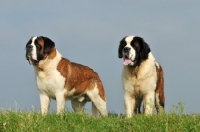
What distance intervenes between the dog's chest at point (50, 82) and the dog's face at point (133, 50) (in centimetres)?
158

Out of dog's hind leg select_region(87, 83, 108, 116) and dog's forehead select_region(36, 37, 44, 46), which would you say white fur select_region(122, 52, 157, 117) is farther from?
dog's forehead select_region(36, 37, 44, 46)

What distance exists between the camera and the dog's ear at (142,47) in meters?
10.3

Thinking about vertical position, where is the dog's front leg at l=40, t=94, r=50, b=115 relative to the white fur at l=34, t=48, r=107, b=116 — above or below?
below

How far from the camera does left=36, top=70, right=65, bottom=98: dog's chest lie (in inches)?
425

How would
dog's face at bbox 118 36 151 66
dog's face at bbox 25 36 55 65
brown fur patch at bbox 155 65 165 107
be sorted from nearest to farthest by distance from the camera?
1. dog's face at bbox 118 36 151 66
2. dog's face at bbox 25 36 55 65
3. brown fur patch at bbox 155 65 165 107

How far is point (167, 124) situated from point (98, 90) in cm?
463

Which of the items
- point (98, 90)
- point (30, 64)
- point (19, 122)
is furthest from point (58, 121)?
point (98, 90)

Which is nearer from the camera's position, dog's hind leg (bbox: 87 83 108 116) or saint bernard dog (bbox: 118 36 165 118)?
saint bernard dog (bbox: 118 36 165 118)

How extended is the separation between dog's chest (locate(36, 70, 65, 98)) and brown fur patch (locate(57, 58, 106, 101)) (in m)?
0.18

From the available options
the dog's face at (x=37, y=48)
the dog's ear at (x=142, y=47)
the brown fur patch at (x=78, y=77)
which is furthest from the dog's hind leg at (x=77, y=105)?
the dog's ear at (x=142, y=47)

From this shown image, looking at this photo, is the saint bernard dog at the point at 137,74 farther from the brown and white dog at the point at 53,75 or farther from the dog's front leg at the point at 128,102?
the brown and white dog at the point at 53,75

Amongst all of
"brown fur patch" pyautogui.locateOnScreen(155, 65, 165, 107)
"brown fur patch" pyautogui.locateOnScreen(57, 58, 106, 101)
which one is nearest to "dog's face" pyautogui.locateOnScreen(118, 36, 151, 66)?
"brown fur patch" pyautogui.locateOnScreen(155, 65, 165, 107)

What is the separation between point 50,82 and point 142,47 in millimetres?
2343

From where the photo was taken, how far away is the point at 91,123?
8414mm
